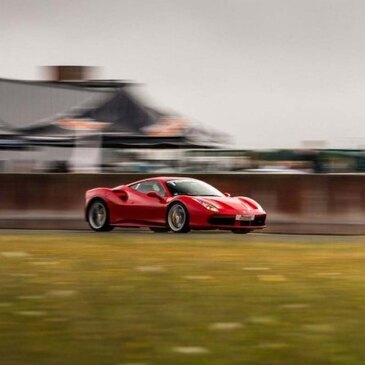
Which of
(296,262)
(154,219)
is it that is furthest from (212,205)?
(296,262)

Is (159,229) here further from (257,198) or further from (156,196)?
(257,198)

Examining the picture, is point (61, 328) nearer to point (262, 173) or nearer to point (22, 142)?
point (262, 173)

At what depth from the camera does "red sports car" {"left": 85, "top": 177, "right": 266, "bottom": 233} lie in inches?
824

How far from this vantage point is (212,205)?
21016 mm

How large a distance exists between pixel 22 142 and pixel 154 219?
17.2 m

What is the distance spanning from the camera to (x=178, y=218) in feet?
69.2

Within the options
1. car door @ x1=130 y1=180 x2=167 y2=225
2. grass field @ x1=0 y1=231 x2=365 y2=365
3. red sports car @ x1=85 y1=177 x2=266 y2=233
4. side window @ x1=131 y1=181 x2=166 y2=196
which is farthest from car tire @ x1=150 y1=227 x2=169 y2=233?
grass field @ x1=0 y1=231 x2=365 y2=365

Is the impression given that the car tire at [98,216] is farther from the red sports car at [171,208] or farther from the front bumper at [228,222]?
the front bumper at [228,222]

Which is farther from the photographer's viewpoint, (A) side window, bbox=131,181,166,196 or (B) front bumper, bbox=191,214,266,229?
(A) side window, bbox=131,181,166,196

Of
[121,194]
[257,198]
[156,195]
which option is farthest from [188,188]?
[257,198]

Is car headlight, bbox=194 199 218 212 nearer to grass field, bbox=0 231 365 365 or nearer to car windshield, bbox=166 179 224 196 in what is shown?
car windshield, bbox=166 179 224 196

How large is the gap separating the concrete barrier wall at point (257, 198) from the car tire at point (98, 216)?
9.86 ft

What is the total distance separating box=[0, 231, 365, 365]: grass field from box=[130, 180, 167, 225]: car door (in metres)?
11.2

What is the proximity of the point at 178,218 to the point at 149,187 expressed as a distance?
4.32ft
